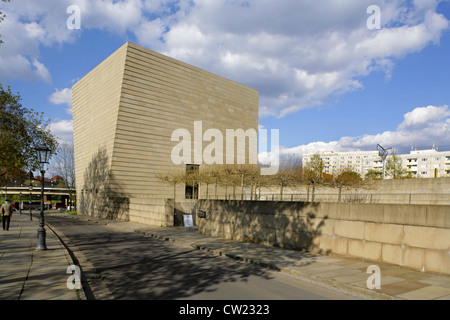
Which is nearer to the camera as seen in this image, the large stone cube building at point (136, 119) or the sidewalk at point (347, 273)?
the sidewalk at point (347, 273)

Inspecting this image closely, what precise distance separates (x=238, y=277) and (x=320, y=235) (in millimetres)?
4283

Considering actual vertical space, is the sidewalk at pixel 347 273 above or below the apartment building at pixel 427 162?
below

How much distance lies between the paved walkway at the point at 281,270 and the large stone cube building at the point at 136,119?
24677 mm

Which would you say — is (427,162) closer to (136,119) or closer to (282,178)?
(282,178)

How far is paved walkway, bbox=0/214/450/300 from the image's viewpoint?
657cm

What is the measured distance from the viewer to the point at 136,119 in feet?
142

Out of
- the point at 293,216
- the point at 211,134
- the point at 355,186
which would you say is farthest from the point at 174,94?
the point at 293,216

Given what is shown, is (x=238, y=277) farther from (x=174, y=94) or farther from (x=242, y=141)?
(x=242, y=141)

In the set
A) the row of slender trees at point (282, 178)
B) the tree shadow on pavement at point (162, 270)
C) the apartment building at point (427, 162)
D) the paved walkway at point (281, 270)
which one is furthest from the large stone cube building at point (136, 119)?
the apartment building at point (427, 162)

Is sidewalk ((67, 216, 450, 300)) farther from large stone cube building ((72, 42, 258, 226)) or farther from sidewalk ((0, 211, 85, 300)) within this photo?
large stone cube building ((72, 42, 258, 226))

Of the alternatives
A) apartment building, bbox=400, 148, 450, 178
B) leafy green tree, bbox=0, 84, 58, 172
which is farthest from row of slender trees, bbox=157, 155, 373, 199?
apartment building, bbox=400, 148, 450, 178

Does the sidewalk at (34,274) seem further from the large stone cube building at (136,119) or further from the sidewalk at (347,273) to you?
the large stone cube building at (136,119)

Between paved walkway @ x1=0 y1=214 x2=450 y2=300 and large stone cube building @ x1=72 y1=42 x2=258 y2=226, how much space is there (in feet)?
81.0

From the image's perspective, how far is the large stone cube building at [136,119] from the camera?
42156 mm
